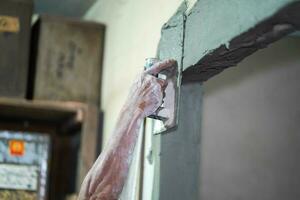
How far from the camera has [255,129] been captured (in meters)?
2.34

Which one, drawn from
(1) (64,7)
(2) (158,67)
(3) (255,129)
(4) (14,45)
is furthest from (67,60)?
(2) (158,67)

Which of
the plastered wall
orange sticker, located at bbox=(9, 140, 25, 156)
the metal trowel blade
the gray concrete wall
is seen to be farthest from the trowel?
orange sticker, located at bbox=(9, 140, 25, 156)

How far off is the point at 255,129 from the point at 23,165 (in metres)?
0.98

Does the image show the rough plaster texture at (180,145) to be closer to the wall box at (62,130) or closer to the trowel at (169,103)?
the trowel at (169,103)

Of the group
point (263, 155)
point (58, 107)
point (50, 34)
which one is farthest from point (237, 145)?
point (50, 34)

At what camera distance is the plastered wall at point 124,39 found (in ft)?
5.74

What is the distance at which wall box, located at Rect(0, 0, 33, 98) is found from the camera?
2186 millimetres

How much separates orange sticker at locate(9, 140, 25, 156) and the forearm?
1.10m

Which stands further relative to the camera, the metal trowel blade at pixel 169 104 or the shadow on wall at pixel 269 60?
the shadow on wall at pixel 269 60

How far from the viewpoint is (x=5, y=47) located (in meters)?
2.21

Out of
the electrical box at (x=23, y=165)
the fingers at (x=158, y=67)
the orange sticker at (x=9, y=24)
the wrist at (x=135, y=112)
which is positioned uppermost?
the orange sticker at (x=9, y=24)

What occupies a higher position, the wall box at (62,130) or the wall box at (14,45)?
the wall box at (14,45)

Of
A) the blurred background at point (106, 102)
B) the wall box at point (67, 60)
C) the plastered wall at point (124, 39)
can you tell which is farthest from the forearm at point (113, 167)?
the wall box at point (67, 60)

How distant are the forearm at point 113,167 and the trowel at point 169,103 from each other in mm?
62
